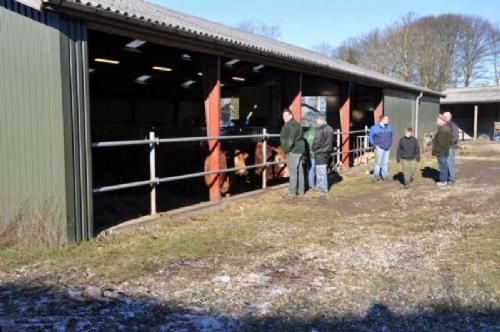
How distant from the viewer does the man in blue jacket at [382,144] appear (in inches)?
473

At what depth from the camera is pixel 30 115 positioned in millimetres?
5980

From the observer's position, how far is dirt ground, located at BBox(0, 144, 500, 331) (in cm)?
393

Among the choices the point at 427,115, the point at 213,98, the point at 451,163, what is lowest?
the point at 451,163

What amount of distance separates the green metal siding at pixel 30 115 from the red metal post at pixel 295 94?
290 inches

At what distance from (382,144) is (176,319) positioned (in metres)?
9.15

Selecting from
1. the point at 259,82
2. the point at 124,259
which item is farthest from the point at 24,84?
the point at 259,82

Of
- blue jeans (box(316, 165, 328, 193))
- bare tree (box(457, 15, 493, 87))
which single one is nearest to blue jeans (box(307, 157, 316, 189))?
blue jeans (box(316, 165, 328, 193))

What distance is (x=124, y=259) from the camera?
18.0ft

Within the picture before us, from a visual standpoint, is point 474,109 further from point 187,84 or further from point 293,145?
point 293,145

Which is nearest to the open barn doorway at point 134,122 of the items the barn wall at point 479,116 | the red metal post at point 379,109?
the red metal post at point 379,109

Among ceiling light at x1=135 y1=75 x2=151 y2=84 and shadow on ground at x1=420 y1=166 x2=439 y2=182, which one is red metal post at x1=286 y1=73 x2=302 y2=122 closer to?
shadow on ground at x1=420 y1=166 x2=439 y2=182

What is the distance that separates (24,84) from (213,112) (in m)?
3.67

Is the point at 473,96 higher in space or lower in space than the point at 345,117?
higher

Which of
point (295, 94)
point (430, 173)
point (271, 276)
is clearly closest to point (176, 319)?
point (271, 276)
